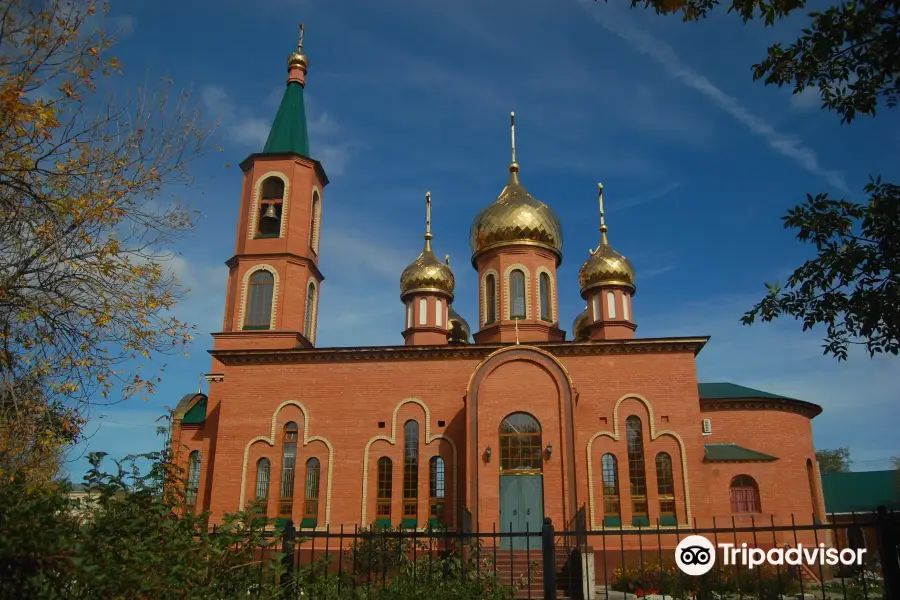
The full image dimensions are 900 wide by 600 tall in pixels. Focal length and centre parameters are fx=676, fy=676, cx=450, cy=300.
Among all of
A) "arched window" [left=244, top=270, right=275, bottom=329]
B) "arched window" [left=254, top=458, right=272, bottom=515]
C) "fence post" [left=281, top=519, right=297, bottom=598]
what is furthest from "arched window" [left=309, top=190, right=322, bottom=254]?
"fence post" [left=281, top=519, right=297, bottom=598]

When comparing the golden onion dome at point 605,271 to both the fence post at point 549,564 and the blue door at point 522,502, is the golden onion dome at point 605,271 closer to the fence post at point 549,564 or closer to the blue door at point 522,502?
the blue door at point 522,502

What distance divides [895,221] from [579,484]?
11.5 metres

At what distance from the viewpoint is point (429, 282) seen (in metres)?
22.9

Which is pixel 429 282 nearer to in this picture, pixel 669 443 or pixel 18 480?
pixel 669 443

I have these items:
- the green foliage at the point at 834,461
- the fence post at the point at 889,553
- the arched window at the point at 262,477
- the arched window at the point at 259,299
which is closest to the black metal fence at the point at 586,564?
the fence post at the point at 889,553

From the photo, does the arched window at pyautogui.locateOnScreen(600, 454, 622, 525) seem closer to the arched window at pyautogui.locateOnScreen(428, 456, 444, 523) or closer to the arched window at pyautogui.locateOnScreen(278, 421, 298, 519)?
the arched window at pyautogui.locateOnScreen(428, 456, 444, 523)

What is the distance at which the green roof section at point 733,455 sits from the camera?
704 inches

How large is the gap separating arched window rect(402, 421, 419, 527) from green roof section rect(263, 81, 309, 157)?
9.39 meters

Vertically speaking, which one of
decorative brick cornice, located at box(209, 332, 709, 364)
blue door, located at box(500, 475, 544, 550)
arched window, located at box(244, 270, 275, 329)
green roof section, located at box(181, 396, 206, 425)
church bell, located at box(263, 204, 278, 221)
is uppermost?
church bell, located at box(263, 204, 278, 221)

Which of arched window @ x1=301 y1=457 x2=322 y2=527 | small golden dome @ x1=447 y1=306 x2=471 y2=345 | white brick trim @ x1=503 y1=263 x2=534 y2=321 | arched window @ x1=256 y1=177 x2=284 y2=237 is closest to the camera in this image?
arched window @ x1=301 y1=457 x2=322 y2=527

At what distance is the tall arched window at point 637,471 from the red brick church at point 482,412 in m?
0.04

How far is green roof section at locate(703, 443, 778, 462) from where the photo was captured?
17891 millimetres

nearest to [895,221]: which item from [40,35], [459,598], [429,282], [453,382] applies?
[459,598]

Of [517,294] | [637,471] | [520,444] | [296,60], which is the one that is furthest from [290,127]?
[637,471]
